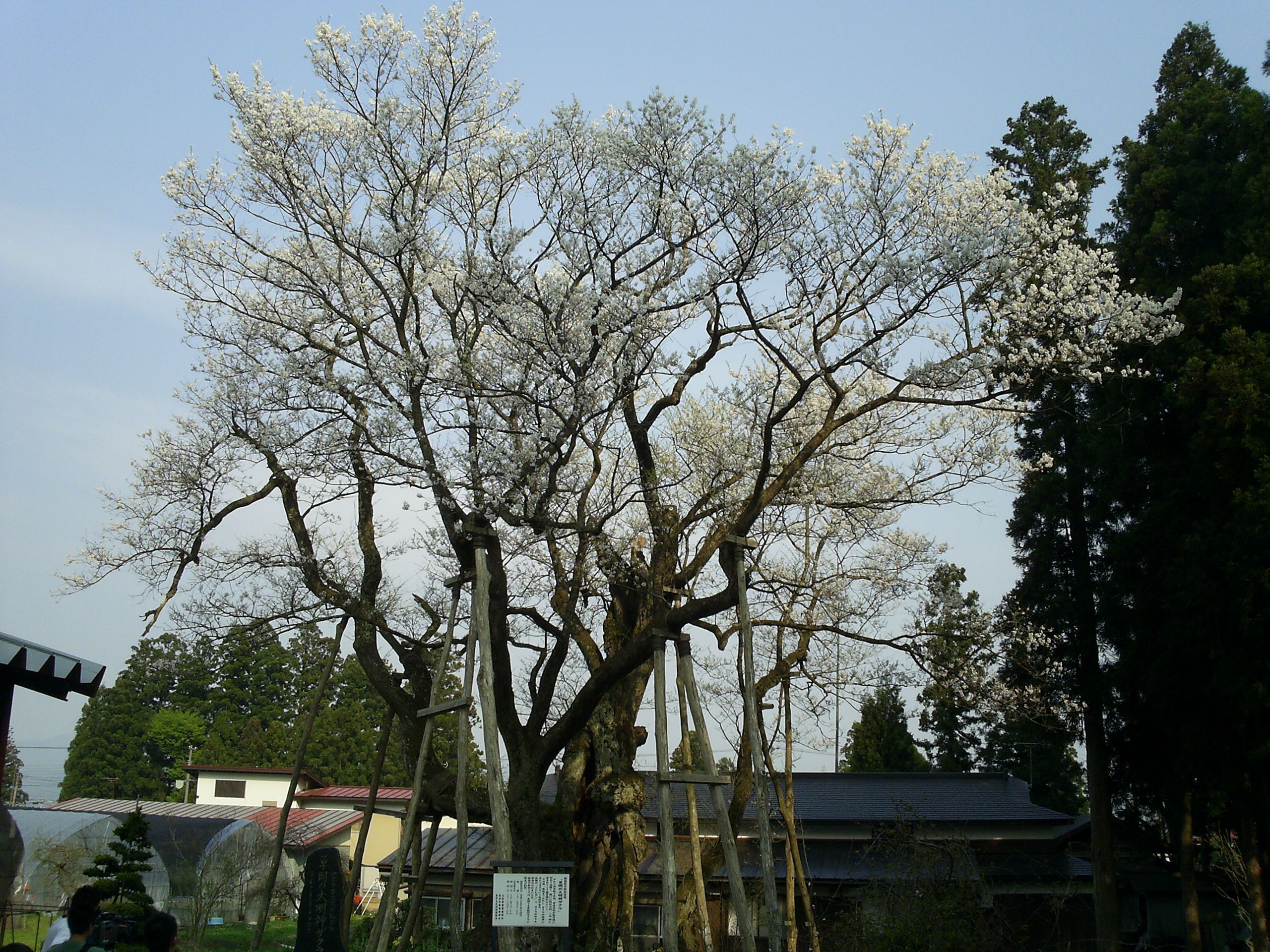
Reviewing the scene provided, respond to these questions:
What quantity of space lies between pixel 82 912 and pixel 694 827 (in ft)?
19.8

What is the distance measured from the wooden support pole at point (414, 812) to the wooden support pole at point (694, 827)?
2.34m

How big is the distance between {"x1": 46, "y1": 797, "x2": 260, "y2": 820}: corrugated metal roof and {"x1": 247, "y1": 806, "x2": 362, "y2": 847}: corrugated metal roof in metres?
0.63

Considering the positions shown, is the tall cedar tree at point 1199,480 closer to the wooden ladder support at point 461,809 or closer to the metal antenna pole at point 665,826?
the metal antenna pole at point 665,826

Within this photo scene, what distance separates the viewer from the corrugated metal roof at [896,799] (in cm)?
1622

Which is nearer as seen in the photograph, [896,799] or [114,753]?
[896,799]

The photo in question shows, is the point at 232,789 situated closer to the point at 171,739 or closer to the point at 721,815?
the point at 171,739

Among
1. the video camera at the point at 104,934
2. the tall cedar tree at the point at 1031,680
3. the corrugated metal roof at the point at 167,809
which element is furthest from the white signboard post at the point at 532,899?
the corrugated metal roof at the point at 167,809

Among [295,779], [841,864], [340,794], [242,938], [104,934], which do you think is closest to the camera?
[104,934]

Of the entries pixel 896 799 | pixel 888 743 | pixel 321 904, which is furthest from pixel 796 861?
pixel 888 743

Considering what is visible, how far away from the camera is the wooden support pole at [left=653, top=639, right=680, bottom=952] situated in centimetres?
789

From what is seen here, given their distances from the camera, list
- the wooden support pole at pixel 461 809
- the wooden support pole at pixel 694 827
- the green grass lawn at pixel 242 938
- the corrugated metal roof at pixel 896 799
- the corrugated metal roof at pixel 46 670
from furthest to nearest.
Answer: the corrugated metal roof at pixel 896 799 < the green grass lawn at pixel 242 938 < the wooden support pole at pixel 694 827 < the wooden support pole at pixel 461 809 < the corrugated metal roof at pixel 46 670

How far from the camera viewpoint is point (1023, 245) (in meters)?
8.57

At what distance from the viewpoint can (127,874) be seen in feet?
33.9

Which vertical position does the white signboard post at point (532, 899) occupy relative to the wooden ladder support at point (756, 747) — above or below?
below
